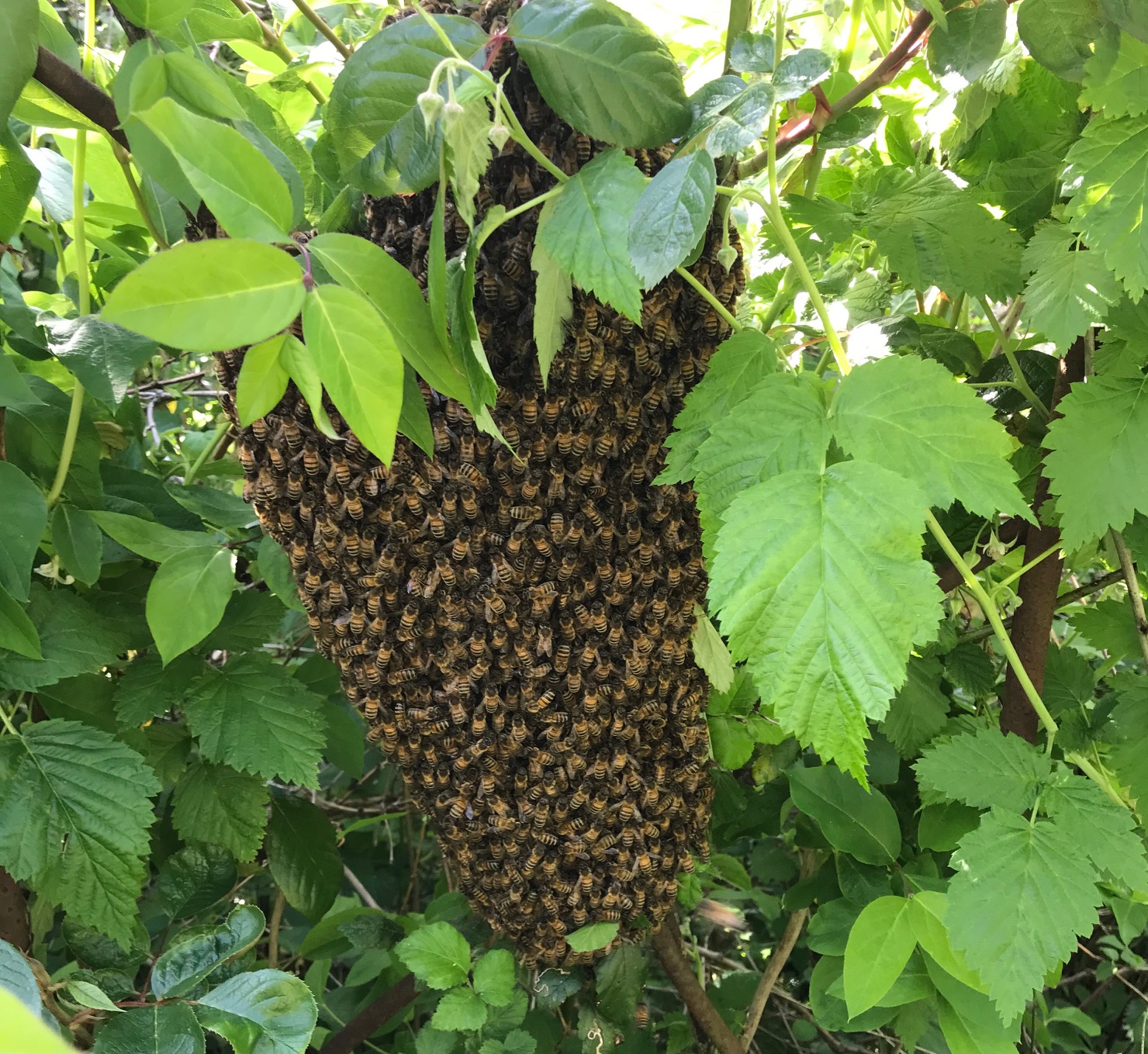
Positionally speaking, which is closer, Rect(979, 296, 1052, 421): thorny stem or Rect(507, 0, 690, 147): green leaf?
Rect(507, 0, 690, 147): green leaf

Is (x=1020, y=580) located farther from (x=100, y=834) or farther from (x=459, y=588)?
(x=100, y=834)

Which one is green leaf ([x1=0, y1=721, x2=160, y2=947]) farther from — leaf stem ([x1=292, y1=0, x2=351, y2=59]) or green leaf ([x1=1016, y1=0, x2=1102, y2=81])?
green leaf ([x1=1016, y1=0, x2=1102, y2=81])

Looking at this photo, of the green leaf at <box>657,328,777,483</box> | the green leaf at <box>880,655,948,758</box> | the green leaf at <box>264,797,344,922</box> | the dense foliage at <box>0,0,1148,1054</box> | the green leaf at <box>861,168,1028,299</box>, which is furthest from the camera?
the green leaf at <box>264,797,344,922</box>

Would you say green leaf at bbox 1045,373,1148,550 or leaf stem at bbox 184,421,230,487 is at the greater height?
green leaf at bbox 1045,373,1148,550

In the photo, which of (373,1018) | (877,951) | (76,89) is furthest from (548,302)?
(373,1018)

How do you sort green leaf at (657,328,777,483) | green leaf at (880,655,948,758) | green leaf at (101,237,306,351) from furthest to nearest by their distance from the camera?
green leaf at (880,655,948,758) → green leaf at (657,328,777,483) → green leaf at (101,237,306,351)

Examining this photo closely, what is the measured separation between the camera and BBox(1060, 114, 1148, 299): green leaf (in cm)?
52

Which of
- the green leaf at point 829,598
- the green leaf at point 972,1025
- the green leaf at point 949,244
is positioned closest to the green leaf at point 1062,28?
the green leaf at point 949,244

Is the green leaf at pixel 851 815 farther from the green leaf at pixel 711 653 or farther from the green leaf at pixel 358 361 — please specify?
the green leaf at pixel 358 361

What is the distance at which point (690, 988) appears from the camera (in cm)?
81

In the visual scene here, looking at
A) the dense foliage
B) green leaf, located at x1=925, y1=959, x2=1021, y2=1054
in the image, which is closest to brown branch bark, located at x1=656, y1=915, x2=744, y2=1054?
the dense foliage

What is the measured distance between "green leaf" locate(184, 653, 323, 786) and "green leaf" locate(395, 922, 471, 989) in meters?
0.19

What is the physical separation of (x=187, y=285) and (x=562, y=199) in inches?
8.0

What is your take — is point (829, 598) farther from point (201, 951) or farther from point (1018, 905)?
point (201, 951)
